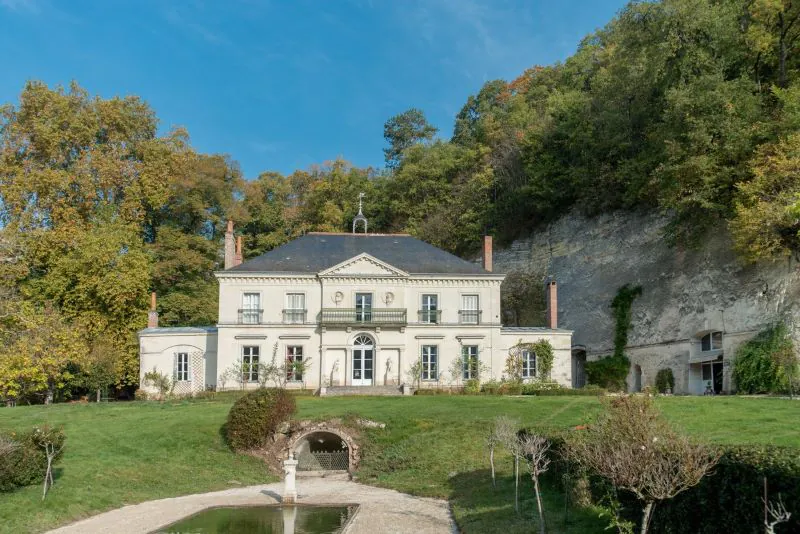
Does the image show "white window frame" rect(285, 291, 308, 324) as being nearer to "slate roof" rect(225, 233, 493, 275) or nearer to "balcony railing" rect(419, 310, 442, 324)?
"slate roof" rect(225, 233, 493, 275)

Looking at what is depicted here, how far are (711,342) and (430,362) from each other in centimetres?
1285

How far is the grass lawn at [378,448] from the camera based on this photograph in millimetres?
15797

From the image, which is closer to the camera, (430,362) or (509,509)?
(509,509)

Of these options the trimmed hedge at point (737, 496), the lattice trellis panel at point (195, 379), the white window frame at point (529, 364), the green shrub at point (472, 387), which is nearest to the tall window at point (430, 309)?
the green shrub at point (472, 387)

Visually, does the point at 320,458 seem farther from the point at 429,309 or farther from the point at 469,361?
the point at 429,309

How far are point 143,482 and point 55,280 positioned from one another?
22612mm

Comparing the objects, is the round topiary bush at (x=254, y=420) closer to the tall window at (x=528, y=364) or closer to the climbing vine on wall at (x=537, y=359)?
the climbing vine on wall at (x=537, y=359)

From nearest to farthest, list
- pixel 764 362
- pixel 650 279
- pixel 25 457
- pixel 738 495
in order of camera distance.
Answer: pixel 738 495, pixel 25 457, pixel 764 362, pixel 650 279

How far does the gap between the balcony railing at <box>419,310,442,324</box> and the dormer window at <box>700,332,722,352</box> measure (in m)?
12.1

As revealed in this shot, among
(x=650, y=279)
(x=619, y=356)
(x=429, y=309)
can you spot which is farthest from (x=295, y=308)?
(x=650, y=279)

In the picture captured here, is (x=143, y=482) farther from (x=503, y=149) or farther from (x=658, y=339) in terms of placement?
(x=503, y=149)

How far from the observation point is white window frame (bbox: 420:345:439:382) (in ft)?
114

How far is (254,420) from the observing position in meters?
23.3

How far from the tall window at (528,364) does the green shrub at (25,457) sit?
22.7 metres
